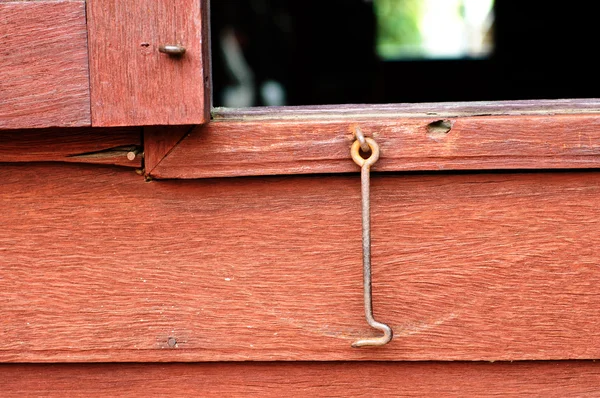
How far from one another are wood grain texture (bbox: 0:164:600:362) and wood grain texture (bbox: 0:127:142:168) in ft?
0.06

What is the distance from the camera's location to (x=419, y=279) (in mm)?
827

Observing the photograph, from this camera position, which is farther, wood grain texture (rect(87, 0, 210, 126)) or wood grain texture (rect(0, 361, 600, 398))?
wood grain texture (rect(0, 361, 600, 398))

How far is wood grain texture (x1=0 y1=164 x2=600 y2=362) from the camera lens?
0.82m

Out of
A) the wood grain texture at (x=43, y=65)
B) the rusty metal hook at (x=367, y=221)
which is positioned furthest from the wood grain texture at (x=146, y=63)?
the rusty metal hook at (x=367, y=221)

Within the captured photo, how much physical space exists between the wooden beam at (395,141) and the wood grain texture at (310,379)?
10.0 inches

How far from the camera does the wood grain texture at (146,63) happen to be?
745mm

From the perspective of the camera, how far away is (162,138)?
80cm

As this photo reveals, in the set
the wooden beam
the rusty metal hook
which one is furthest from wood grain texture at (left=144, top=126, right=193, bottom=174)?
the rusty metal hook

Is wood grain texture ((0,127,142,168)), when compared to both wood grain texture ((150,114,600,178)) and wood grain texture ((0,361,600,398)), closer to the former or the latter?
wood grain texture ((150,114,600,178))

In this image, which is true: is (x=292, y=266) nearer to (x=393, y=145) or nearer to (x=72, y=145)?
(x=393, y=145)

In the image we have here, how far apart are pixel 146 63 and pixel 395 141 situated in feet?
0.96

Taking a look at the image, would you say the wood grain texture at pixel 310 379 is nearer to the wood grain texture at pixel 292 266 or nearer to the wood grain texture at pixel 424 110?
the wood grain texture at pixel 292 266

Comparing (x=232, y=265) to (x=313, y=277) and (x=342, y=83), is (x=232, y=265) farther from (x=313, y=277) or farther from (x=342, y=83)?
(x=342, y=83)

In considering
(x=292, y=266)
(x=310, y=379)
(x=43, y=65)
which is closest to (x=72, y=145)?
(x=43, y=65)
